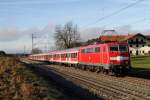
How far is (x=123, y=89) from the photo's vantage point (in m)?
22.9

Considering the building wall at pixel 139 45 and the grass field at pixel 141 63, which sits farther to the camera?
the building wall at pixel 139 45

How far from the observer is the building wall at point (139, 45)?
132250mm

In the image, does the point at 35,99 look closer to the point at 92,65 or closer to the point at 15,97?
the point at 15,97

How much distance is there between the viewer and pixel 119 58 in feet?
103

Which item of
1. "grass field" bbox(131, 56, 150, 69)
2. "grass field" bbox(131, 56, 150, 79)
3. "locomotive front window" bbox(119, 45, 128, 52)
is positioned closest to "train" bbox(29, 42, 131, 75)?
Answer: "locomotive front window" bbox(119, 45, 128, 52)

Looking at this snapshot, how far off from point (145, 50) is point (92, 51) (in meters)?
98.4

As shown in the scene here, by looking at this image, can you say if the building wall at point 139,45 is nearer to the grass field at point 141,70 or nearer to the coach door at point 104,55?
the grass field at point 141,70

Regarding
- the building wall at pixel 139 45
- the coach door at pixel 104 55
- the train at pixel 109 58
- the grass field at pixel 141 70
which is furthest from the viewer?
the building wall at pixel 139 45

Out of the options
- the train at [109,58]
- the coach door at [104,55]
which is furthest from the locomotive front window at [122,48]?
the coach door at [104,55]

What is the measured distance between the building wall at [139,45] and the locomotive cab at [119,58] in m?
100

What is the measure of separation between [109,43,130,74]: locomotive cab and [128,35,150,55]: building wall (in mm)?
100379

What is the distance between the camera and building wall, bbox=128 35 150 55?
132250mm

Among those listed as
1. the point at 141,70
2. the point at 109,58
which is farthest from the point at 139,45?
the point at 109,58

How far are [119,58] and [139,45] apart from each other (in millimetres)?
105268
